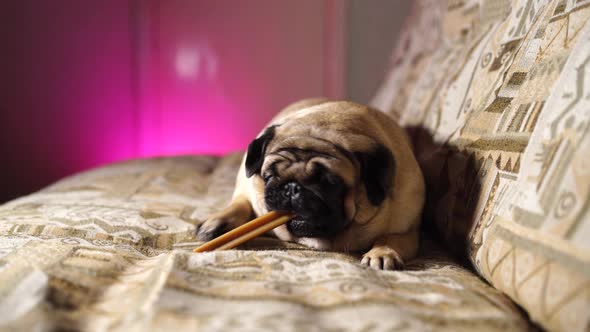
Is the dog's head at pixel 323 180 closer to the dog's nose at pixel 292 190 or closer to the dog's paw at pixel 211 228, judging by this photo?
the dog's nose at pixel 292 190

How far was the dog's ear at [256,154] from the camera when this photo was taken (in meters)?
1.34

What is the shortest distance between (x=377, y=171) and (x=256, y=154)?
1.07 ft

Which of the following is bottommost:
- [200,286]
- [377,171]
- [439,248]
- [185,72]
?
[439,248]

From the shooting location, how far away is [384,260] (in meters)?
1.10

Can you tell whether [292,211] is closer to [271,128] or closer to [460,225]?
[271,128]

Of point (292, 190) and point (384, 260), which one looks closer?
point (384, 260)

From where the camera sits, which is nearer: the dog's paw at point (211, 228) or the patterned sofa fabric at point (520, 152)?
the patterned sofa fabric at point (520, 152)

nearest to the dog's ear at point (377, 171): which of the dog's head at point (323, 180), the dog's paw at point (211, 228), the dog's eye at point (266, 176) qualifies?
the dog's head at point (323, 180)

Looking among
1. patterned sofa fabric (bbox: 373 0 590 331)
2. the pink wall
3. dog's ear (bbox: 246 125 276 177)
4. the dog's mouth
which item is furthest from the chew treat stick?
the pink wall

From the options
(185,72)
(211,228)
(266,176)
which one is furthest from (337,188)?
(185,72)

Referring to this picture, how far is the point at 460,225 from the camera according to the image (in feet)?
4.00

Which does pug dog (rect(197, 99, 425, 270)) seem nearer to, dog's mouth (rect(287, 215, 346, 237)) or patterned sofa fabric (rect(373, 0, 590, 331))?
dog's mouth (rect(287, 215, 346, 237))

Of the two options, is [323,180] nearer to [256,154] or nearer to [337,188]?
[337,188]

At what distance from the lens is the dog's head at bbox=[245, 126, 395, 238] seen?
1200mm
